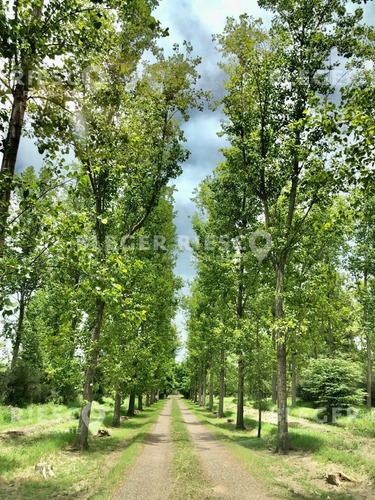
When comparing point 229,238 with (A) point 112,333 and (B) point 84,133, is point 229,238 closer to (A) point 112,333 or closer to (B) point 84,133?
(A) point 112,333

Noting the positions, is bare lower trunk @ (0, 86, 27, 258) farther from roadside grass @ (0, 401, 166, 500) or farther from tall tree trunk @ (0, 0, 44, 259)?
roadside grass @ (0, 401, 166, 500)

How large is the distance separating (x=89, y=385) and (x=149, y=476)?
18.2ft

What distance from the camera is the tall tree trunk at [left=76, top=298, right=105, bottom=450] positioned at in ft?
46.8

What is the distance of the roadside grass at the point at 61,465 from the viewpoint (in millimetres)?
8797

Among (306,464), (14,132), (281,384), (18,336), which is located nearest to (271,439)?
(281,384)

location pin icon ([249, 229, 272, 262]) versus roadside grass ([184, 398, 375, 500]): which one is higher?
location pin icon ([249, 229, 272, 262])

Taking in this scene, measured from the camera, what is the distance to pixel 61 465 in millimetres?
11352

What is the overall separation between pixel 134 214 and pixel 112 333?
5882 mm

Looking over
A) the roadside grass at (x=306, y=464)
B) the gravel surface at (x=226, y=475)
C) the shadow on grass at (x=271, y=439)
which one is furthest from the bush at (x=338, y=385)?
the gravel surface at (x=226, y=475)

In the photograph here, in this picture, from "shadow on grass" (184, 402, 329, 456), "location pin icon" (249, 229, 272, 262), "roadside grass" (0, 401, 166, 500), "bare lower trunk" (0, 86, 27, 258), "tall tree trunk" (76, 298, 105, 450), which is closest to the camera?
"bare lower trunk" (0, 86, 27, 258)

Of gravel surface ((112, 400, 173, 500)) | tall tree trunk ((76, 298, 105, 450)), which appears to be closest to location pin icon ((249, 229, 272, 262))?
tall tree trunk ((76, 298, 105, 450))

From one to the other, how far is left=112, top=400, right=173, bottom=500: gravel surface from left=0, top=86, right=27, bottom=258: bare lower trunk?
6811 mm

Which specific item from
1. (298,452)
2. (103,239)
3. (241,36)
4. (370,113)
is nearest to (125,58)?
(241,36)

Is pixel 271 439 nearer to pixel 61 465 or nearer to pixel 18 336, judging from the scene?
pixel 61 465
